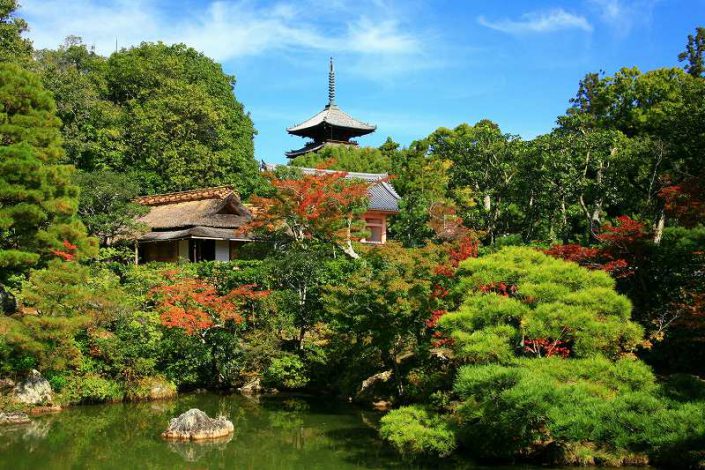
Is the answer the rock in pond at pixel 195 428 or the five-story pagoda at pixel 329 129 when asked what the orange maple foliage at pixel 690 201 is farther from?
the five-story pagoda at pixel 329 129

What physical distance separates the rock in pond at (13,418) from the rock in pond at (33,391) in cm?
51

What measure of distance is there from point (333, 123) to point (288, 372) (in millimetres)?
26113

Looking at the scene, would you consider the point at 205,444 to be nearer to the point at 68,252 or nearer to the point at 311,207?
the point at 68,252

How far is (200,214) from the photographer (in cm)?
2269

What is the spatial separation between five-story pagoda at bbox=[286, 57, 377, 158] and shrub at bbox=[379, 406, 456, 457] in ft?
98.1

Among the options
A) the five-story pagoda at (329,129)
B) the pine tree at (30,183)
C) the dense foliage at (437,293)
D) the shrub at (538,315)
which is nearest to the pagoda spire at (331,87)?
the five-story pagoda at (329,129)

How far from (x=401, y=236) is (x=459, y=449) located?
11.9 meters

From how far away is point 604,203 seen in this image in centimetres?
1867

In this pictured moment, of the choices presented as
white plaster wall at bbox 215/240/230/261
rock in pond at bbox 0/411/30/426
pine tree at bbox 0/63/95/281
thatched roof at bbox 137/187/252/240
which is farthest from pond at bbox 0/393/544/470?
white plaster wall at bbox 215/240/230/261

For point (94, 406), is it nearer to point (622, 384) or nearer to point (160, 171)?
point (622, 384)

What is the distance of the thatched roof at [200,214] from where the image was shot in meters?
22.4

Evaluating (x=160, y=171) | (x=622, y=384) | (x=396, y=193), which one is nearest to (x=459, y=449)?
(x=622, y=384)

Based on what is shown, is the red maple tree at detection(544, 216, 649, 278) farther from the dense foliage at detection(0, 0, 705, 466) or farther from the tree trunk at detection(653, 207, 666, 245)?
the tree trunk at detection(653, 207, 666, 245)

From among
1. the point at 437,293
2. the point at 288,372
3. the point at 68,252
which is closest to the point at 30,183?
the point at 68,252
